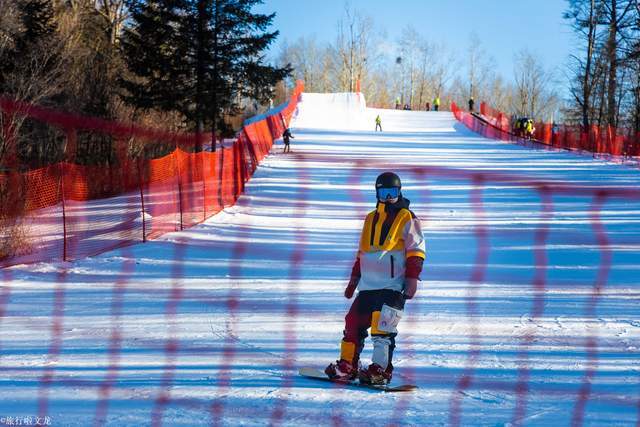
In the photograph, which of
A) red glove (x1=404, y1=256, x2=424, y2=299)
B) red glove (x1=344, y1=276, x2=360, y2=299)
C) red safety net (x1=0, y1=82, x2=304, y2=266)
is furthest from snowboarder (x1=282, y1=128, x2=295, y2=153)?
red glove (x1=404, y1=256, x2=424, y2=299)

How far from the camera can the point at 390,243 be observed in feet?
16.9

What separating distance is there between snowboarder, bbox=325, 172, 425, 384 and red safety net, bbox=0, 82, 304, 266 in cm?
665

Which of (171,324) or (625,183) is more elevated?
(625,183)

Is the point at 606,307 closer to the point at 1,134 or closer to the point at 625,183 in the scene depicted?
the point at 625,183

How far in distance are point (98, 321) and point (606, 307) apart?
581 centimetres

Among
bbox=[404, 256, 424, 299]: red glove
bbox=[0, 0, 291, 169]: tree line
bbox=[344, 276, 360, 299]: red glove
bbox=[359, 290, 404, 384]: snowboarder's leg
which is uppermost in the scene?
bbox=[0, 0, 291, 169]: tree line

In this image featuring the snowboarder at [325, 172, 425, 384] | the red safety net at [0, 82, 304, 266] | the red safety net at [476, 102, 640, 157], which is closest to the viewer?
the snowboarder at [325, 172, 425, 384]

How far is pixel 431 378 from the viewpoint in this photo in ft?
17.9

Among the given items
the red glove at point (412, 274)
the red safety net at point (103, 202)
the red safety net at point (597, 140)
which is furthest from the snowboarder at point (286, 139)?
the red glove at point (412, 274)

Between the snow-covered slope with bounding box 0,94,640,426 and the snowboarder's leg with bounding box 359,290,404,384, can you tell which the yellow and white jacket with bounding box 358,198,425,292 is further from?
the snow-covered slope with bounding box 0,94,640,426

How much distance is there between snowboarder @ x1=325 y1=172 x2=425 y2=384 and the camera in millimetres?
5148

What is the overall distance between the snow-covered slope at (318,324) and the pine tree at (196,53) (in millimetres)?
13351

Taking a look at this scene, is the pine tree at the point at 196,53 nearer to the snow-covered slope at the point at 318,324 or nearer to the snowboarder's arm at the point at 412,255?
the snow-covered slope at the point at 318,324

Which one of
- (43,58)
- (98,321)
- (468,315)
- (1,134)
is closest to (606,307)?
(468,315)
